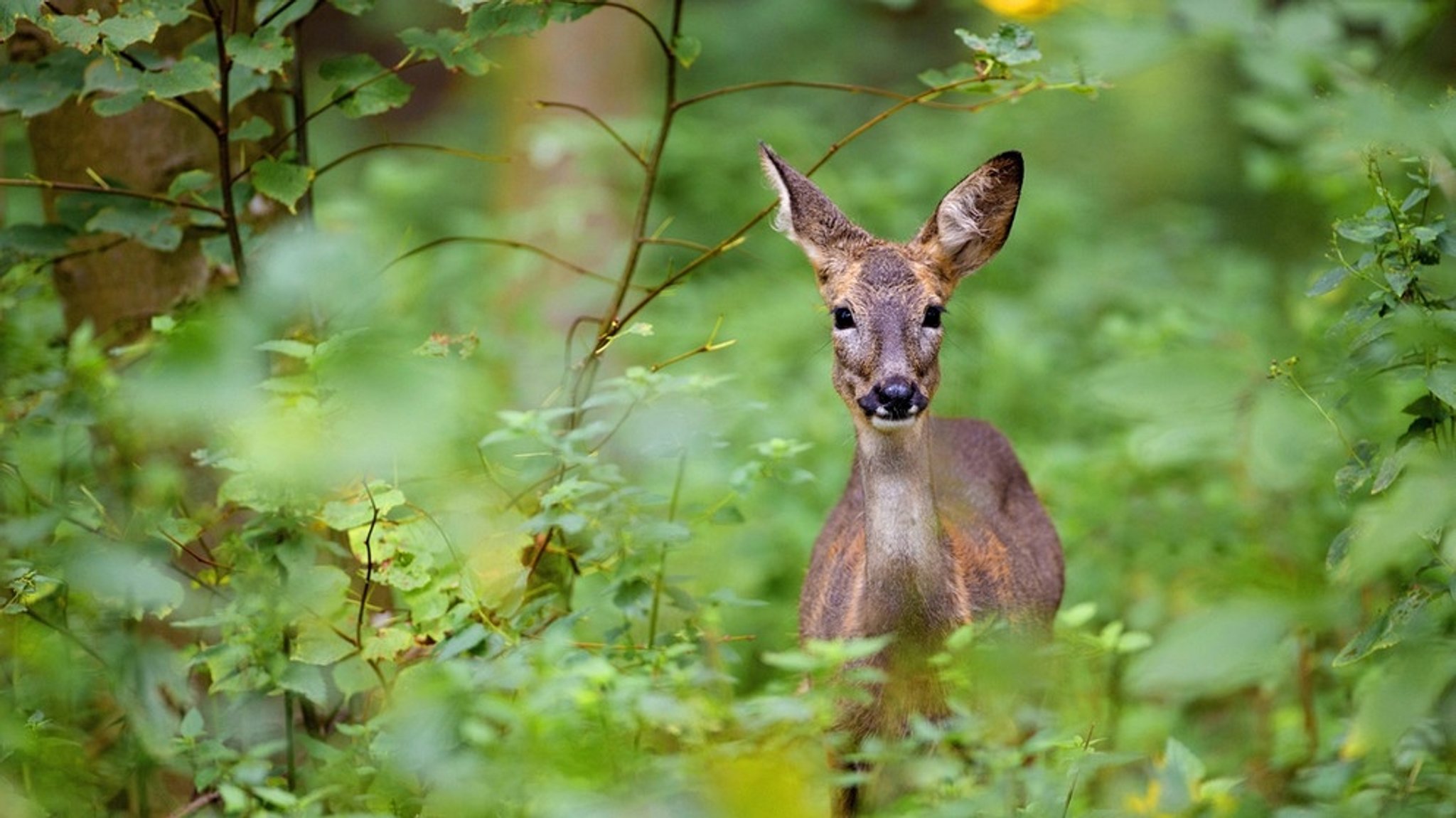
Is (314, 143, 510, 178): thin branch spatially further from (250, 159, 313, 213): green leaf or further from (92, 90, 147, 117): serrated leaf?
(92, 90, 147, 117): serrated leaf

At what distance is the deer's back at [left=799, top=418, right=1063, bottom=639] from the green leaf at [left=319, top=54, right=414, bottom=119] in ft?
5.13

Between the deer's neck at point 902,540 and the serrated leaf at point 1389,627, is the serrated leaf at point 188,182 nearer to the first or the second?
the deer's neck at point 902,540

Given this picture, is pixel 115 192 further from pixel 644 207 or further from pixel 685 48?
pixel 685 48

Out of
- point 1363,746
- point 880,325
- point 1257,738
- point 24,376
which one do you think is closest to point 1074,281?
point 1257,738

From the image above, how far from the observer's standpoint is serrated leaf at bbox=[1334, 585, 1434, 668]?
3.15 metres

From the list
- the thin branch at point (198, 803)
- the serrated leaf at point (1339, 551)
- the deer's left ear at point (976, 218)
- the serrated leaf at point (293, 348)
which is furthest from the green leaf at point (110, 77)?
the serrated leaf at point (1339, 551)

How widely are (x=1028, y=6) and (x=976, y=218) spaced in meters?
2.09

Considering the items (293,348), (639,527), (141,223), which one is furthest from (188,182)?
(639,527)

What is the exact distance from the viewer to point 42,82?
12.9 ft

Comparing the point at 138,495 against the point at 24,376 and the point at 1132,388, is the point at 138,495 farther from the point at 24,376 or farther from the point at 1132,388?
the point at 1132,388

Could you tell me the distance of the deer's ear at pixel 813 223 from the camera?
454cm

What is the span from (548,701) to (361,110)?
71.8 inches

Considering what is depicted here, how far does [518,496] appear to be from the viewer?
4.05 meters

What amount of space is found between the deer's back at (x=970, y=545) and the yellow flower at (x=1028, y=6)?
129 centimetres
